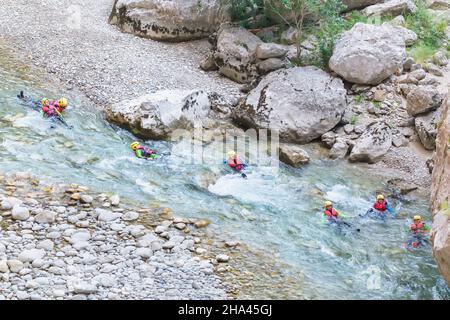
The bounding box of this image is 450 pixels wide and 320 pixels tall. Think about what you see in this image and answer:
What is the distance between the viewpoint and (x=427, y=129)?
43.9ft

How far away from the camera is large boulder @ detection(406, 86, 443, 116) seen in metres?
13.7

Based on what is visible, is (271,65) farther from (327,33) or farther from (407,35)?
(407,35)

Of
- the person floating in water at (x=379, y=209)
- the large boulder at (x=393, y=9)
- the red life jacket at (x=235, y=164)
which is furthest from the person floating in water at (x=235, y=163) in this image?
the large boulder at (x=393, y=9)

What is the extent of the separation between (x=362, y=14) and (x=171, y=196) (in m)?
11.8

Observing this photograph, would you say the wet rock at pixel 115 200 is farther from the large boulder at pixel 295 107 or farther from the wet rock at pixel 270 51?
the wet rock at pixel 270 51

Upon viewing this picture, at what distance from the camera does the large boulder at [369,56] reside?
1491 centimetres

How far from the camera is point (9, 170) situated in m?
10.0

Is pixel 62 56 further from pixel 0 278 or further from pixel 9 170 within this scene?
pixel 0 278

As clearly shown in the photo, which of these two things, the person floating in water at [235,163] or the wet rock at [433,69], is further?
the wet rock at [433,69]

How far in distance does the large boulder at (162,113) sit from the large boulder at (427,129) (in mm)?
5453

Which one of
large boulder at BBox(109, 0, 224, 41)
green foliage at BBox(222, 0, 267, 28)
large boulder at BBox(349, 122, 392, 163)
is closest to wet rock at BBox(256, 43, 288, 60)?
green foliage at BBox(222, 0, 267, 28)

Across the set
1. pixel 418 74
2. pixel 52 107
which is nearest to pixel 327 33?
pixel 418 74

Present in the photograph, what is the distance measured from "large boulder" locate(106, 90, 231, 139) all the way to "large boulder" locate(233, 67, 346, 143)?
119cm

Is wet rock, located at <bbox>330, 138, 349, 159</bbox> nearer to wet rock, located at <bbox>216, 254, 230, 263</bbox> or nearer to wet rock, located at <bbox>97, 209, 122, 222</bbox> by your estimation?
wet rock, located at <bbox>216, 254, 230, 263</bbox>
